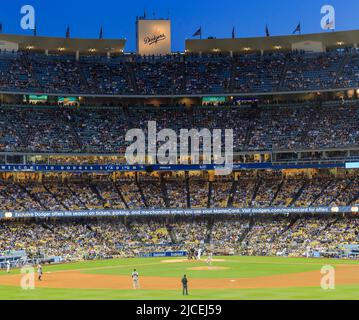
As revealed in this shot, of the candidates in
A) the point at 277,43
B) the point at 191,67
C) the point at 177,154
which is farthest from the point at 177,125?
the point at 277,43

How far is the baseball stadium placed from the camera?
83562 millimetres

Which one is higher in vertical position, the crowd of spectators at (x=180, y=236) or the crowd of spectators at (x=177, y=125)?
the crowd of spectators at (x=177, y=125)

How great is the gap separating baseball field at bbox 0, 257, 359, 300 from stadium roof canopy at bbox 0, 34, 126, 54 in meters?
46.9

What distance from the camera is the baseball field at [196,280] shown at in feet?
136

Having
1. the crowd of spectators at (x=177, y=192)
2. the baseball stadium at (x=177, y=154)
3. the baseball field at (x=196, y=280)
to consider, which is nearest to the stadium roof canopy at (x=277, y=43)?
the baseball stadium at (x=177, y=154)

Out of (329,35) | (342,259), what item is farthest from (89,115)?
(342,259)

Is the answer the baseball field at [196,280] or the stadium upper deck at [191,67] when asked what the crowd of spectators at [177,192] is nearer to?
the stadium upper deck at [191,67]

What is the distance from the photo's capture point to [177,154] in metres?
95.9

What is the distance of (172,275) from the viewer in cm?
5712

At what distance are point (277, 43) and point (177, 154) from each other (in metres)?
30.7

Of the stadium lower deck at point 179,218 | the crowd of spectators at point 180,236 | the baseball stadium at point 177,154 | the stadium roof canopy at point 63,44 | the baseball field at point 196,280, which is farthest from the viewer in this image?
the stadium roof canopy at point 63,44

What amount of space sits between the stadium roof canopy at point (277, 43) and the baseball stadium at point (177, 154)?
0.32 metres

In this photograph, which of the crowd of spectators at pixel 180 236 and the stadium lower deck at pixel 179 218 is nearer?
the crowd of spectators at pixel 180 236

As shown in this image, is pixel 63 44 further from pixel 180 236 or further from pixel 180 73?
pixel 180 236
